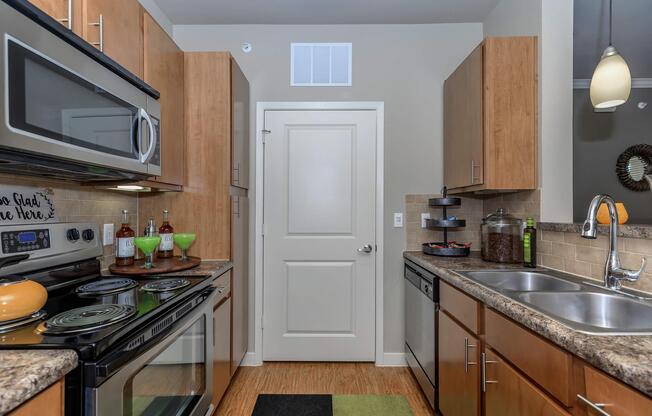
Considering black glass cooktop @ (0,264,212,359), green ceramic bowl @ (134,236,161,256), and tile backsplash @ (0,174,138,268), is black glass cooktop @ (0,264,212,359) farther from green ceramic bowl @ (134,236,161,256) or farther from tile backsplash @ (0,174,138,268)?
tile backsplash @ (0,174,138,268)

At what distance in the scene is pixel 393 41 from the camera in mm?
2643

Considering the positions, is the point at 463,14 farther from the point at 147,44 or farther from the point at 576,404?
the point at 576,404

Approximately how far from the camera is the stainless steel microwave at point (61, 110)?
2.85 ft

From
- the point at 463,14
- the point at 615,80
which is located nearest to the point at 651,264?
the point at 615,80

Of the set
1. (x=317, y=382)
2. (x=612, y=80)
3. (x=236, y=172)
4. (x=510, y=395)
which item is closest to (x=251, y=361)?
(x=317, y=382)

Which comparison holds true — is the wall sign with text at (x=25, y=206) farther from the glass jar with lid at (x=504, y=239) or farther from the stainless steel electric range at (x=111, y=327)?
the glass jar with lid at (x=504, y=239)

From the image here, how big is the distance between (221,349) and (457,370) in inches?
52.1

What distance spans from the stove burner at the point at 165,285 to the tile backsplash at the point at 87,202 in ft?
1.83

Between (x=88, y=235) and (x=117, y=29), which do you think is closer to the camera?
(x=117, y=29)

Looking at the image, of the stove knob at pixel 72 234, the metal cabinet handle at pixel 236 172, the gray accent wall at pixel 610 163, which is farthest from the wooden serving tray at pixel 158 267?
the gray accent wall at pixel 610 163

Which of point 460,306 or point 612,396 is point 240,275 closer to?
point 460,306

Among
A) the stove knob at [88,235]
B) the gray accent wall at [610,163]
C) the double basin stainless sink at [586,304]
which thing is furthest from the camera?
the gray accent wall at [610,163]

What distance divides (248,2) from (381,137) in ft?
4.51

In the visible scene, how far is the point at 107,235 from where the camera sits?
1.89m
